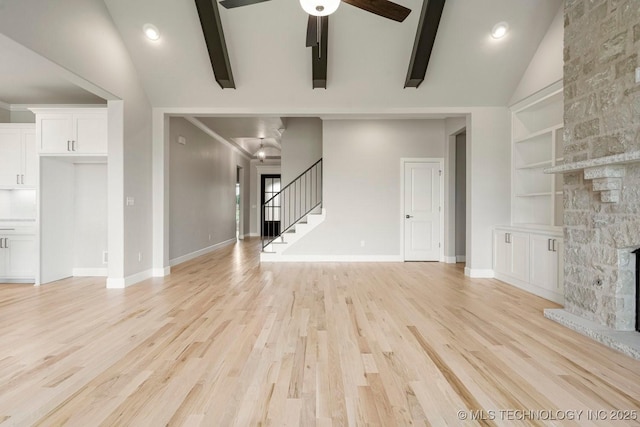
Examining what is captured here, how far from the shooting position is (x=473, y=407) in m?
1.73

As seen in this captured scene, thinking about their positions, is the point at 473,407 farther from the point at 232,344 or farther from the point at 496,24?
the point at 496,24

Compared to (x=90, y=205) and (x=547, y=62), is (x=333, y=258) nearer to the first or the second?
(x=90, y=205)

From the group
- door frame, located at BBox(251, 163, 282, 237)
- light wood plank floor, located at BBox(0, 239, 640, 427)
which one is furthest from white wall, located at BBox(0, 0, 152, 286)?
door frame, located at BBox(251, 163, 282, 237)

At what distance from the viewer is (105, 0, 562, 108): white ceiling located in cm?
417

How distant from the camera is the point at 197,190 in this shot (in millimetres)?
7375

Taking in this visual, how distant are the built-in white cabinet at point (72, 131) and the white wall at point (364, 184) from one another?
3.78 meters

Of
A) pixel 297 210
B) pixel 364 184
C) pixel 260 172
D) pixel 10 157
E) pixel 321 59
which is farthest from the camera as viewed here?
pixel 260 172

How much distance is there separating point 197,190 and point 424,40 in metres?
5.40

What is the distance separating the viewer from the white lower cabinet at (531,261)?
3.81 meters

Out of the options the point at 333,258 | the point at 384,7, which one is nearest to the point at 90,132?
the point at 384,7

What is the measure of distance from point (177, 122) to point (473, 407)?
20.8 feet

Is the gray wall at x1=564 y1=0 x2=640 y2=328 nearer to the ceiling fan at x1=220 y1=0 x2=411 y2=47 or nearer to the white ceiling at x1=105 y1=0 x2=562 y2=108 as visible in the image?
the white ceiling at x1=105 y1=0 x2=562 y2=108

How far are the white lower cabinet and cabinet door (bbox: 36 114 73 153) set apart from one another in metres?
6.29

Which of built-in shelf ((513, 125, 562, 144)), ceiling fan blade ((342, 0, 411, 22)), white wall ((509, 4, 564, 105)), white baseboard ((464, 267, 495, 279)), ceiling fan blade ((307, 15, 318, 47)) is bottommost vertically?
white baseboard ((464, 267, 495, 279))
